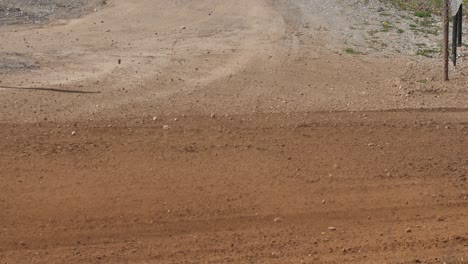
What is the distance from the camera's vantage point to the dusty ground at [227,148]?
8.91 m

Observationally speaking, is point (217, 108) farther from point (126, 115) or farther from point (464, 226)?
point (464, 226)

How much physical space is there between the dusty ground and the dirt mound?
1.37ft

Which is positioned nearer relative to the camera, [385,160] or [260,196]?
[260,196]

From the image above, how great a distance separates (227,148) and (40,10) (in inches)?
366

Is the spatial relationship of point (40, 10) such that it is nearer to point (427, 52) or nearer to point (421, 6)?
point (427, 52)

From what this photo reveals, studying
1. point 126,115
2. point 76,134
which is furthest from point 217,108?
point 76,134

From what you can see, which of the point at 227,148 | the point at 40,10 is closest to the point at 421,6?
the point at 40,10

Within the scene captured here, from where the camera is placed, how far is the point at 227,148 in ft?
36.6

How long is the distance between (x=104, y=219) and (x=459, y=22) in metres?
10.5

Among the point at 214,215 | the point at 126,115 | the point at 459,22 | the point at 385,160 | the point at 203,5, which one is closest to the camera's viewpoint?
the point at 214,215

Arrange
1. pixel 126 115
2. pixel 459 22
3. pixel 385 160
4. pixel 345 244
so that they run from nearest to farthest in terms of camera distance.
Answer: pixel 345 244 → pixel 385 160 → pixel 126 115 → pixel 459 22

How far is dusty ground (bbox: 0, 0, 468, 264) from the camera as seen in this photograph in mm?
8914

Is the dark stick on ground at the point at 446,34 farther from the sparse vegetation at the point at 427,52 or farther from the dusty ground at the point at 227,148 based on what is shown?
the sparse vegetation at the point at 427,52

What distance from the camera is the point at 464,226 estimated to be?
9367 millimetres
